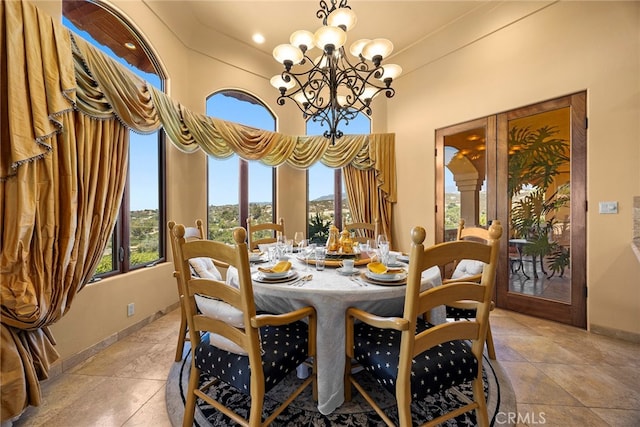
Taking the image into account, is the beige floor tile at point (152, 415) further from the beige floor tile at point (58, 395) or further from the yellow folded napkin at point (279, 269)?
the yellow folded napkin at point (279, 269)

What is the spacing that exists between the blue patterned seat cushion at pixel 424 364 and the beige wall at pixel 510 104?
2.16m

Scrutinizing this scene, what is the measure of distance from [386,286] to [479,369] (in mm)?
563

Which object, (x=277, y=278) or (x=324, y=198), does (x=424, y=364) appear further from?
(x=324, y=198)

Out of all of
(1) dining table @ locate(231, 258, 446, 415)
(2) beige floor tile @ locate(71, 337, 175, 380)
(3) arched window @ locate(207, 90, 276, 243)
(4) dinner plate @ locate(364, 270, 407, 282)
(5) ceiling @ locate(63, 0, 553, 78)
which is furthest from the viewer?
(3) arched window @ locate(207, 90, 276, 243)

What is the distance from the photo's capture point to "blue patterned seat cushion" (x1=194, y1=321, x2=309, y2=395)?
1.23m

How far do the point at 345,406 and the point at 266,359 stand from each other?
2.13 ft

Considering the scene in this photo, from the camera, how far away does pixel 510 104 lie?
9.82 ft

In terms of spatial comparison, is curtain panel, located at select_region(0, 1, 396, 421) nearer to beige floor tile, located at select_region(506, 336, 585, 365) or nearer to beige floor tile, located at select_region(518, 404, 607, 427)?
beige floor tile, located at select_region(518, 404, 607, 427)

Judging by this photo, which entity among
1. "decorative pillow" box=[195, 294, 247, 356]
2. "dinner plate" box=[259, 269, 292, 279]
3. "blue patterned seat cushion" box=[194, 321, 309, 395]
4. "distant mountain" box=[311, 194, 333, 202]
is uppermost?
"distant mountain" box=[311, 194, 333, 202]

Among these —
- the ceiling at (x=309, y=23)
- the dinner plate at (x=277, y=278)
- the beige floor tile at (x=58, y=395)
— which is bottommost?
the beige floor tile at (x=58, y=395)

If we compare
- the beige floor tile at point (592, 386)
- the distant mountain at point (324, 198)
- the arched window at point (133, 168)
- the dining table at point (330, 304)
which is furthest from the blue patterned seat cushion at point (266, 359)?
the distant mountain at point (324, 198)

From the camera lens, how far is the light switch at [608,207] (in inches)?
93.8

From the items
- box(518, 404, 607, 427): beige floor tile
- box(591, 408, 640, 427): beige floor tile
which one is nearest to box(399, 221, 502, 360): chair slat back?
box(518, 404, 607, 427): beige floor tile

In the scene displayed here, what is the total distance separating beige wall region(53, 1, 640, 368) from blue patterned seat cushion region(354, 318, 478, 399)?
7.09 ft
